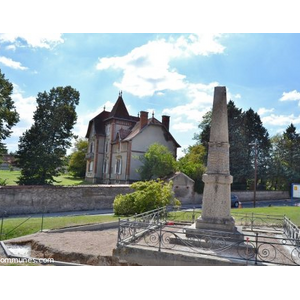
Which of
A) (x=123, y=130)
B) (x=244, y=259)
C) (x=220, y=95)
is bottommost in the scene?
(x=244, y=259)

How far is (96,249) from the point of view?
11.2 metres

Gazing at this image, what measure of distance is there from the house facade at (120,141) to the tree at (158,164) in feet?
12.0

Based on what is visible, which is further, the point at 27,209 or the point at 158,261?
the point at 27,209

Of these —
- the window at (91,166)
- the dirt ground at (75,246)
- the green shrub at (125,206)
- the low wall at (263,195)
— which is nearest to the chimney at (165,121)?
the low wall at (263,195)

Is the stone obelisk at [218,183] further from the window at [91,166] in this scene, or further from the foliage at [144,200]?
the window at [91,166]

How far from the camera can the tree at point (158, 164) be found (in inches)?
1331

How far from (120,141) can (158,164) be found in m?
9.28

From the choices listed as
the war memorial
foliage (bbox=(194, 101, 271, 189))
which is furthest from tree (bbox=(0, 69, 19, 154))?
foliage (bbox=(194, 101, 271, 189))

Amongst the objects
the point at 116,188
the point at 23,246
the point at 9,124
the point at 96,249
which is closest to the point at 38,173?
the point at 9,124

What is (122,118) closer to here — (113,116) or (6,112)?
(113,116)

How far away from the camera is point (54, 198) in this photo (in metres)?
25.0

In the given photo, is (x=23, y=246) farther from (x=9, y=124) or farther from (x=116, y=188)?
(x=9, y=124)

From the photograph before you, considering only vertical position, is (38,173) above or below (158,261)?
above

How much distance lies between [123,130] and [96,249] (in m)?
33.0
